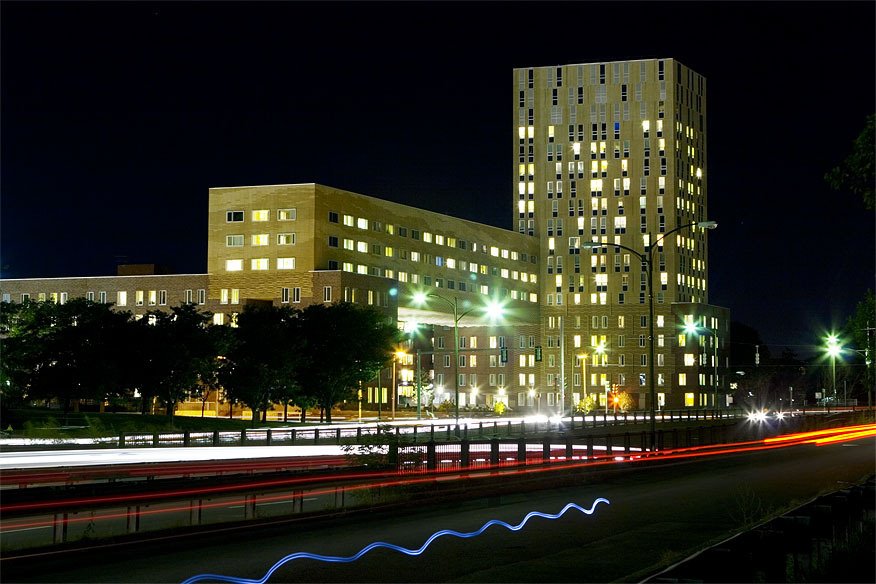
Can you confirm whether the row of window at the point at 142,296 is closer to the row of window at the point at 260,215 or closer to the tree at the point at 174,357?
the row of window at the point at 260,215

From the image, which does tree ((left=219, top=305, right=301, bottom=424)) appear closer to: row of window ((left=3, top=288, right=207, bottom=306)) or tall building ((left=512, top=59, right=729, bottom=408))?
row of window ((left=3, top=288, right=207, bottom=306))

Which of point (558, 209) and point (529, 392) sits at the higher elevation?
point (558, 209)

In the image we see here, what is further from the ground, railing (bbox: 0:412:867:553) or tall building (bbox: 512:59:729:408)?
tall building (bbox: 512:59:729:408)

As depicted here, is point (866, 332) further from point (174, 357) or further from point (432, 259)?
point (432, 259)

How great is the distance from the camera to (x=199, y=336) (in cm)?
7550

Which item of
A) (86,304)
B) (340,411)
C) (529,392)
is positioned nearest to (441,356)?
(529,392)

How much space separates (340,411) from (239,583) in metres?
106

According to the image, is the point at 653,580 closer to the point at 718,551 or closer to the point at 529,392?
the point at 718,551

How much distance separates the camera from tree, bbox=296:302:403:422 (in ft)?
295

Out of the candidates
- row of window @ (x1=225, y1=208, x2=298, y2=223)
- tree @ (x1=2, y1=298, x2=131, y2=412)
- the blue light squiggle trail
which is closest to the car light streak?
the blue light squiggle trail

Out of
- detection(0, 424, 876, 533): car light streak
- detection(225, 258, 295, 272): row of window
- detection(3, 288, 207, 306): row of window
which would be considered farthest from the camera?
detection(3, 288, 207, 306): row of window

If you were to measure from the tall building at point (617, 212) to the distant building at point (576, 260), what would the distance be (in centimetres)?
23

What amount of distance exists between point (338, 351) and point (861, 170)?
3181 inches

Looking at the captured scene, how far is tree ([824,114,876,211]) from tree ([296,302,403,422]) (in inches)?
2923
